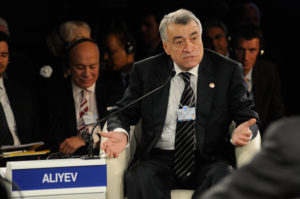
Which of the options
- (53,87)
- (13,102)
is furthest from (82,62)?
(13,102)

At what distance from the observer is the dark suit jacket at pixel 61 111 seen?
388 centimetres

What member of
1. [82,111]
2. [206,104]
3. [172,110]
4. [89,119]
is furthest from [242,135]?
[82,111]

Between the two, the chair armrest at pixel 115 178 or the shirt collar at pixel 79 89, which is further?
the shirt collar at pixel 79 89

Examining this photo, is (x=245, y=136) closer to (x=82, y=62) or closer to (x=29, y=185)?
(x=29, y=185)

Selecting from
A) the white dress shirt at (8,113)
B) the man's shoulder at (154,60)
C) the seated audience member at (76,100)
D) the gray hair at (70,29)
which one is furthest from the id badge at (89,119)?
the gray hair at (70,29)

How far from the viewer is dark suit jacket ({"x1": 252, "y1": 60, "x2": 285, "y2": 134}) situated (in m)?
4.48

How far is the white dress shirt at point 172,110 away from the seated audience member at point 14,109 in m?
1.24

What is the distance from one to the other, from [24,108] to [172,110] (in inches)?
53.6

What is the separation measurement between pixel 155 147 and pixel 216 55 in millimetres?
689

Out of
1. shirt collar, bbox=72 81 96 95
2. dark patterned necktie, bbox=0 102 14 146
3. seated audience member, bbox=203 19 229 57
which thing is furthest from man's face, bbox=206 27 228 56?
dark patterned necktie, bbox=0 102 14 146

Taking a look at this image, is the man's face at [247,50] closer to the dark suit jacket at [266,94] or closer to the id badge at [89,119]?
the dark suit jacket at [266,94]

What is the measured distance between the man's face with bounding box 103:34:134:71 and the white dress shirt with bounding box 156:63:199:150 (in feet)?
5.22

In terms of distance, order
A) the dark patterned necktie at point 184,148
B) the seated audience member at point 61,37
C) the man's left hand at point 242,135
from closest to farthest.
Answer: the man's left hand at point 242,135 < the dark patterned necktie at point 184,148 < the seated audience member at point 61,37

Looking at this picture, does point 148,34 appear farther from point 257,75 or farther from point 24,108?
point 24,108
